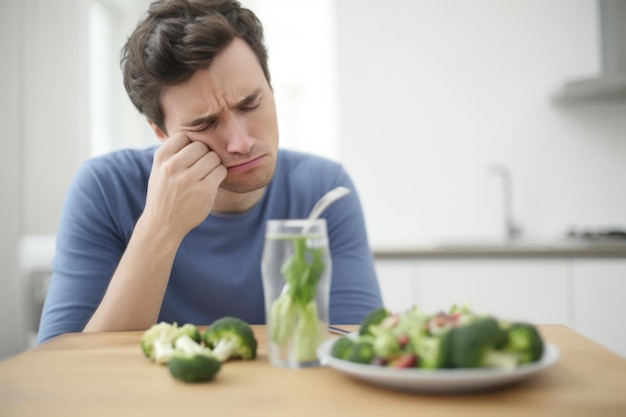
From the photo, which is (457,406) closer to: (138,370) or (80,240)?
(138,370)

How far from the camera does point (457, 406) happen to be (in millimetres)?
582

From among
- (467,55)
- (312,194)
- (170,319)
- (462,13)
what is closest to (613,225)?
(467,55)

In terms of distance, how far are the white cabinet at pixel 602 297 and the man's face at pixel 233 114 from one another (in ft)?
5.15

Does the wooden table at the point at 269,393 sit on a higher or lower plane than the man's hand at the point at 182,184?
lower

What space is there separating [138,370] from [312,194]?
0.88 metres

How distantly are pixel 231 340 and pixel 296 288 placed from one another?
0.14 metres

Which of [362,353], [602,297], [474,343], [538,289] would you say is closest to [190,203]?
[362,353]

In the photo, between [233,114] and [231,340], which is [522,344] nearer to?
[231,340]

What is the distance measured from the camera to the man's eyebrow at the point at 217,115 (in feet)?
4.24

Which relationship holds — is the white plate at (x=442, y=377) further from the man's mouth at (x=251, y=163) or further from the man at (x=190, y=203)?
the man's mouth at (x=251, y=163)

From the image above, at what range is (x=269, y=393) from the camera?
638mm

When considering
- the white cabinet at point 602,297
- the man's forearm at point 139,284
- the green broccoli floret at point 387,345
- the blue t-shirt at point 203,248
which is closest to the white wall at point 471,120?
the white cabinet at point 602,297

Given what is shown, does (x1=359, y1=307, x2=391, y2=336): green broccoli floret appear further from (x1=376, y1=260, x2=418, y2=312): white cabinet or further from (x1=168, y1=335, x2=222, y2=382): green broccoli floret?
(x1=376, y1=260, x2=418, y2=312): white cabinet

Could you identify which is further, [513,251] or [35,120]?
Result: [35,120]
